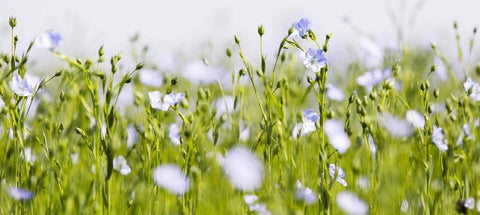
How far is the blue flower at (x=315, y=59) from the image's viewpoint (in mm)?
1946

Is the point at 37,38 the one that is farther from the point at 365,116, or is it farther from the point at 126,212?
the point at 365,116

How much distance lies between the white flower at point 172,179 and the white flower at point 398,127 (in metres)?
0.67

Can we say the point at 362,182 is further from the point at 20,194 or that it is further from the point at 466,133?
the point at 20,194

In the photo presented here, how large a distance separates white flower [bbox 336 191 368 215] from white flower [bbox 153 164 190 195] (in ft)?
1.49

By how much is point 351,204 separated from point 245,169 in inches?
12.6

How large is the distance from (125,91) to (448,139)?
9.19ft

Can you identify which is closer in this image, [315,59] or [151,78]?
[315,59]

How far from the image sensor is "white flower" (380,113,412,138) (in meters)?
2.38

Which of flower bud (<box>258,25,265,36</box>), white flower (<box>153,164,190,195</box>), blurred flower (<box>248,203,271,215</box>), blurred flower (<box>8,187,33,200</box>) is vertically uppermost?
flower bud (<box>258,25,265,36</box>)

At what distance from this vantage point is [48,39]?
217cm

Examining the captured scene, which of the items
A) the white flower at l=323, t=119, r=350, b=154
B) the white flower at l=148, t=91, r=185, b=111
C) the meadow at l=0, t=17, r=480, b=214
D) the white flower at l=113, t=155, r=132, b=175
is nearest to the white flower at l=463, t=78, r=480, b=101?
the meadow at l=0, t=17, r=480, b=214

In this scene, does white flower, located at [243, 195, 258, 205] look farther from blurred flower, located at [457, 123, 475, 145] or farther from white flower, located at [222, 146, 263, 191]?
blurred flower, located at [457, 123, 475, 145]

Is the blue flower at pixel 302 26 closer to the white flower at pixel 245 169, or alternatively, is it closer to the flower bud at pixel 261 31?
the flower bud at pixel 261 31

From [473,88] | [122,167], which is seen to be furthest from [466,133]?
[122,167]
